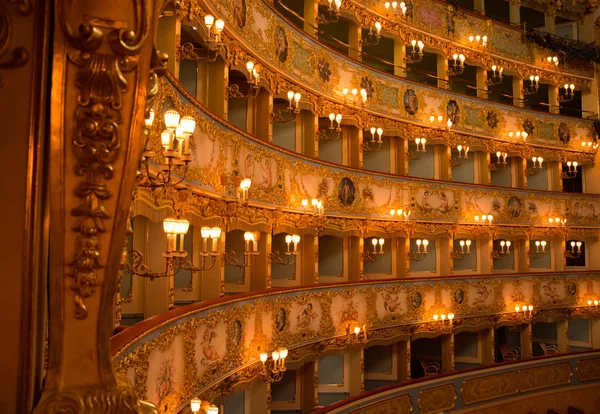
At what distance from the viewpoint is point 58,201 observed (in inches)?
65.5

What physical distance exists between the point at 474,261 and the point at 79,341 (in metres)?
20.4

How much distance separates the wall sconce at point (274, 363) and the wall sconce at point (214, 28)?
5.25m

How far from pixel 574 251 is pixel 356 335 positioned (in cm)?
1289

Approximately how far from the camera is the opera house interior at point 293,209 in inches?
65.6

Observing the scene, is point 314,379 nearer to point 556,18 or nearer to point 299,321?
point 299,321

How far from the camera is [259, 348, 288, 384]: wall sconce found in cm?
1020

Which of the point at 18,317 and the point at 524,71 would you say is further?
the point at 524,71

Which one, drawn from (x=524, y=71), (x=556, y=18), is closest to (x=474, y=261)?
(x=524, y=71)

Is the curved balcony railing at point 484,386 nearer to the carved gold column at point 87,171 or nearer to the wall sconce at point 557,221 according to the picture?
the wall sconce at point 557,221

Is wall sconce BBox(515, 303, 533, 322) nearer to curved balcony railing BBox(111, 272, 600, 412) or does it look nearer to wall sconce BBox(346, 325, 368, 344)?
curved balcony railing BBox(111, 272, 600, 412)

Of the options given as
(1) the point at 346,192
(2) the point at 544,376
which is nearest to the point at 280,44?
(1) the point at 346,192

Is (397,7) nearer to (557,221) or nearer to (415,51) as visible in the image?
(415,51)

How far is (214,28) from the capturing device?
328 inches

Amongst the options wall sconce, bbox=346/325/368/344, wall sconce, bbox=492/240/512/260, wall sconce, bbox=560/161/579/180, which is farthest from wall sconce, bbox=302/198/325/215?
wall sconce, bbox=560/161/579/180
